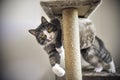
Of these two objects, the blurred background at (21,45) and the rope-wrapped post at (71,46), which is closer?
the rope-wrapped post at (71,46)

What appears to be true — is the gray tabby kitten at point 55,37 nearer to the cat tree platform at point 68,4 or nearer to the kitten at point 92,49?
the kitten at point 92,49

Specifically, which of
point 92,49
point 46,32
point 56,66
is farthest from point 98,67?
point 46,32

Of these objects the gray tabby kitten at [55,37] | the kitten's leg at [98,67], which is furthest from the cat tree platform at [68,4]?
the kitten's leg at [98,67]

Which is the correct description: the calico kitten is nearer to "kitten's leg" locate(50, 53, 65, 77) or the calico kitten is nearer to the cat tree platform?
"kitten's leg" locate(50, 53, 65, 77)

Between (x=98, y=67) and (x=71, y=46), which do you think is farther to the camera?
(x=98, y=67)

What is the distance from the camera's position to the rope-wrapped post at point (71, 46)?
117 cm

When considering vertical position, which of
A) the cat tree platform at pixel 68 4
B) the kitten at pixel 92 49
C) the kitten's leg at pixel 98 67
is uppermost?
the cat tree platform at pixel 68 4

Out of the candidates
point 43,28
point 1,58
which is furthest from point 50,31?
point 1,58

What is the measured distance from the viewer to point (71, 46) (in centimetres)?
118

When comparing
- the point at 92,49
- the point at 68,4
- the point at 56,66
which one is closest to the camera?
the point at 68,4

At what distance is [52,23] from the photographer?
55.1 inches

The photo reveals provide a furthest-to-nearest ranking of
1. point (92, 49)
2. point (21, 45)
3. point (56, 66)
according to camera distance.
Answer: point (21, 45)
point (92, 49)
point (56, 66)

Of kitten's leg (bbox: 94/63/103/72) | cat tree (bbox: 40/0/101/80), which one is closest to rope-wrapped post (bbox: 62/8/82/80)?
cat tree (bbox: 40/0/101/80)

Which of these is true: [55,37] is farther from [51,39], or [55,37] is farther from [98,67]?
[98,67]
